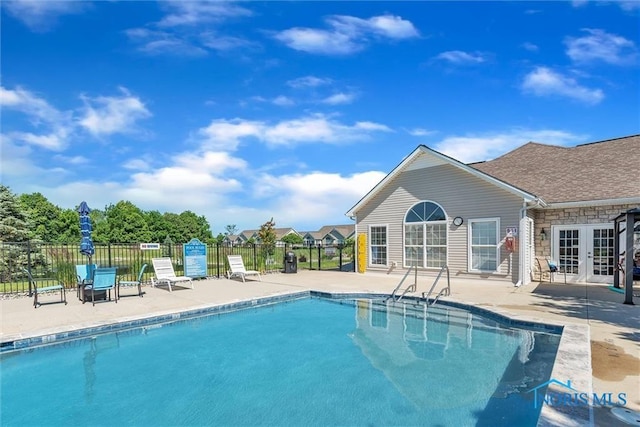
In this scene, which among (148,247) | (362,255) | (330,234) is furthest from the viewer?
(330,234)

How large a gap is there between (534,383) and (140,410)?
4900 mm

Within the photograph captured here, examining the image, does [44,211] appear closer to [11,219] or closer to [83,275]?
[11,219]

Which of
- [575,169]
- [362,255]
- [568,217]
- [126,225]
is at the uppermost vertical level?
[575,169]

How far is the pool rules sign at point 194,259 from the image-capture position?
43.9 feet

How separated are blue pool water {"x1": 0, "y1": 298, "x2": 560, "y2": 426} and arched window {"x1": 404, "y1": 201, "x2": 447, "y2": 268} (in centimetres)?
627

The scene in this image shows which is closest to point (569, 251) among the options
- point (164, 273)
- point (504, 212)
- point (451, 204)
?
point (504, 212)

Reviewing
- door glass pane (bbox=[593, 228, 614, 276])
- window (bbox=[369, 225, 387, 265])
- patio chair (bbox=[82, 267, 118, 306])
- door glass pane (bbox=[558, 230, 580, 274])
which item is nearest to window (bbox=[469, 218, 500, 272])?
door glass pane (bbox=[558, 230, 580, 274])

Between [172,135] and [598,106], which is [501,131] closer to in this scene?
[598,106]

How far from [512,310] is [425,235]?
670cm

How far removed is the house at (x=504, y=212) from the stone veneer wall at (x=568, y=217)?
3cm

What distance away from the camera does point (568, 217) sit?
1259 cm

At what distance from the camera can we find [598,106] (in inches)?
546

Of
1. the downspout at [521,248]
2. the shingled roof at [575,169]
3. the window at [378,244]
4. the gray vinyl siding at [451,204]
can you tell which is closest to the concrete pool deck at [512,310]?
the downspout at [521,248]

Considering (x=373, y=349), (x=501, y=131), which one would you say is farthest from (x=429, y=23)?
(x=373, y=349)
